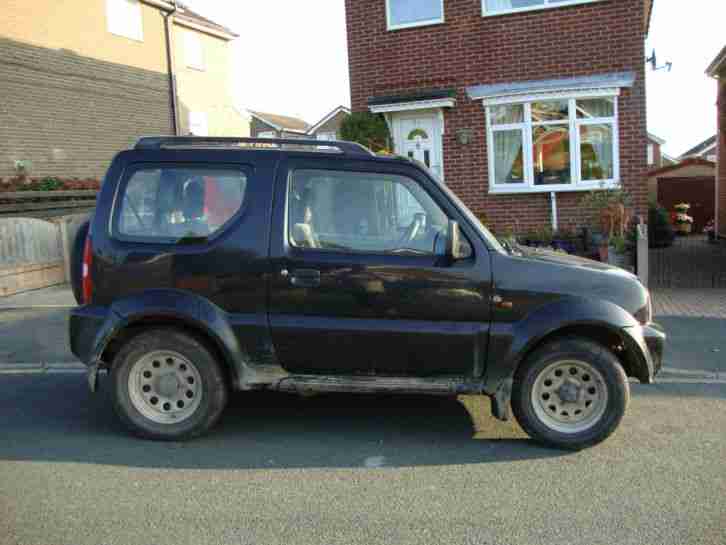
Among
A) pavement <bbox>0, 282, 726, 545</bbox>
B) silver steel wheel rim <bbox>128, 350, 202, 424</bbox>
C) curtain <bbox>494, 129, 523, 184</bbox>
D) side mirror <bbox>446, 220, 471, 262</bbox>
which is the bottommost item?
pavement <bbox>0, 282, 726, 545</bbox>

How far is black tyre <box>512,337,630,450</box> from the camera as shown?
473cm

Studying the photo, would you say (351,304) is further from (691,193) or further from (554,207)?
(691,193)

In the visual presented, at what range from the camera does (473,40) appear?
1364 centimetres

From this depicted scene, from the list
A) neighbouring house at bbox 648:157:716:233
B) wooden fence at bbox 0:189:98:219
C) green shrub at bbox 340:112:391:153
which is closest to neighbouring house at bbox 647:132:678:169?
neighbouring house at bbox 648:157:716:233

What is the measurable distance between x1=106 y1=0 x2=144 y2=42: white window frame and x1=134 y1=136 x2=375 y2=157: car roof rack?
695 inches

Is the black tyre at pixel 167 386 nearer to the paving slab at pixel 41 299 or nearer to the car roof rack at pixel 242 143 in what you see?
the car roof rack at pixel 242 143

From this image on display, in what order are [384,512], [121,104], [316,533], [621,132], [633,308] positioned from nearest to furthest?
[316,533] < [384,512] < [633,308] < [621,132] < [121,104]

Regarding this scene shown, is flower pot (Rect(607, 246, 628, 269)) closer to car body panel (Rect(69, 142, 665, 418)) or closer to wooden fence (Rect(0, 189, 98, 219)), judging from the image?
car body panel (Rect(69, 142, 665, 418))

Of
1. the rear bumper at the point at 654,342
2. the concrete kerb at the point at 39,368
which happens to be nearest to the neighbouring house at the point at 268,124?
the concrete kerb at the point at 39,368

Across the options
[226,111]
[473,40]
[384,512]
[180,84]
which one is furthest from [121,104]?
[384,512]

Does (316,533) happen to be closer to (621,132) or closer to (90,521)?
(90,521)

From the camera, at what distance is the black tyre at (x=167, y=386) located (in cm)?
490

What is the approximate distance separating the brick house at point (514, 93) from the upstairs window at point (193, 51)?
12536mm

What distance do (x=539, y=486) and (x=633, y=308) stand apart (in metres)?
1.45
